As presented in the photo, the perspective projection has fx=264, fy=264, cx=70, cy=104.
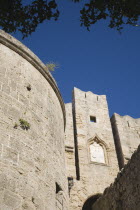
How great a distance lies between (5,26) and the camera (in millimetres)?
3318

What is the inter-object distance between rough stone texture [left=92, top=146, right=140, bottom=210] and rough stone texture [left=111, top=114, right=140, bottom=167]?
5582mm

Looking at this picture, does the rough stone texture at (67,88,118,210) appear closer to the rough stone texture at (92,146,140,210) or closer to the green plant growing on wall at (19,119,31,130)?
the rough stone texture at (92,146,140,210)

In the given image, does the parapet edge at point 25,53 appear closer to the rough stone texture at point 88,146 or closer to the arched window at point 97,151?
the rough stone texture at point 88,146

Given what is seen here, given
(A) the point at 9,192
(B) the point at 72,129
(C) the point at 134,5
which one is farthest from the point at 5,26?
(B) the point at 72,129

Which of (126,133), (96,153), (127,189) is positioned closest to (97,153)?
(96,153)

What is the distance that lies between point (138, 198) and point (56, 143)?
7.43 feet

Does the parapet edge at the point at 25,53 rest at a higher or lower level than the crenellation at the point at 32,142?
higher

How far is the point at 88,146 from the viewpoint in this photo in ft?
41.1

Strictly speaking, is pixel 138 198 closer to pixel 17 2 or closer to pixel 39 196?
pixel 39 196

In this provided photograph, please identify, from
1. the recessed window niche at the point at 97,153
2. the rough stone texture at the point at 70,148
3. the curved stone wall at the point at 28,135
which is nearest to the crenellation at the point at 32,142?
the curved stone wall at the point at 28,135

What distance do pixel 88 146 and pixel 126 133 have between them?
2.57 meters

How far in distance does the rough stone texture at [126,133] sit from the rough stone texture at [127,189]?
18.3ft

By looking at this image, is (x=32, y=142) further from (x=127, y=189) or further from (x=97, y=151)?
(x=97, y=151)

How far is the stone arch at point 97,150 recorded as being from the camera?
40.3 ft
